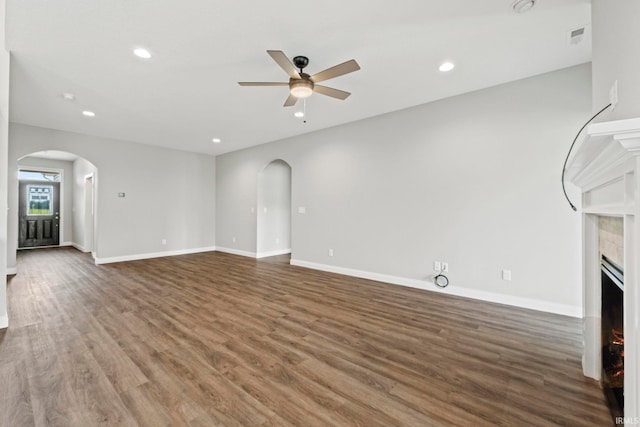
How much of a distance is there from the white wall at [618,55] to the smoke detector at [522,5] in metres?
0.43

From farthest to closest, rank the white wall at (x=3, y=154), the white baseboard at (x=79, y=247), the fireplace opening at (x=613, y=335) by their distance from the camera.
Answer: the white baseboard at (x=79, y=247)
the white wall at (x=3, y=154)
the fireplace opening at (x=613, y=335)

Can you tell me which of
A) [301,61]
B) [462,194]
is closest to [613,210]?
[462,194]

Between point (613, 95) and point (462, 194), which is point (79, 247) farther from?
point (613, 95)

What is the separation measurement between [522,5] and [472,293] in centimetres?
313

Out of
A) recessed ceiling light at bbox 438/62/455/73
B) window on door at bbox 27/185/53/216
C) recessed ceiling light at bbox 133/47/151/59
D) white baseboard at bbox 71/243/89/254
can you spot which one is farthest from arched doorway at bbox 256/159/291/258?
window on door at bbox 27/185/53/216

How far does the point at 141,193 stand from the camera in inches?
250

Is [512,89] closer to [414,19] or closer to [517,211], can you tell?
[517,211]

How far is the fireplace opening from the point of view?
1.47 metres

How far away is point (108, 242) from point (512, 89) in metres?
7.84

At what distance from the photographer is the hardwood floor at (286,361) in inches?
61.8

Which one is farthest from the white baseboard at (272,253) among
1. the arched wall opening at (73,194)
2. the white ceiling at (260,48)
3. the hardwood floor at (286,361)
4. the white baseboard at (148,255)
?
the arched wall opening at (73,194)

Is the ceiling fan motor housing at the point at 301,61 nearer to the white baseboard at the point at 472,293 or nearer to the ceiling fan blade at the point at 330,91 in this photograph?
the ceiling fan blade at the point at 330,91

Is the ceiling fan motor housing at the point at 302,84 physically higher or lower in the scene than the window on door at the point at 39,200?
higher

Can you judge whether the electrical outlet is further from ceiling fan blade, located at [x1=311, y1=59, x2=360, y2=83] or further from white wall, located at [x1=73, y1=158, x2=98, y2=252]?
white wall, located at [x1=73, y1=158, x2=98, y2=252]
